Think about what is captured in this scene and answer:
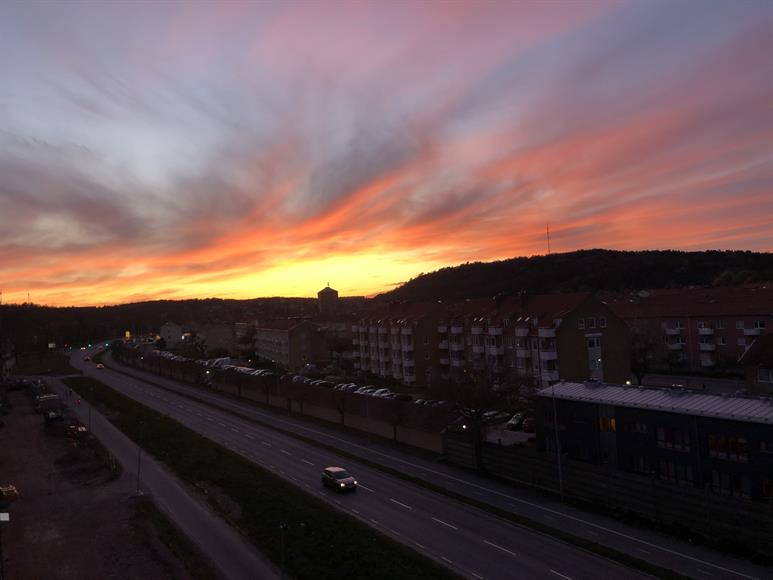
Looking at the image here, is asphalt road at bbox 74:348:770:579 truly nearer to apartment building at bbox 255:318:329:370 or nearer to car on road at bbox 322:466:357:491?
car on road at bbox 322:466:357:491

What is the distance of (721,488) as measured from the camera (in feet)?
91.5

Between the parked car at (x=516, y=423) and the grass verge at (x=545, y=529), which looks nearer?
the grass verge at (x=545, y=529)

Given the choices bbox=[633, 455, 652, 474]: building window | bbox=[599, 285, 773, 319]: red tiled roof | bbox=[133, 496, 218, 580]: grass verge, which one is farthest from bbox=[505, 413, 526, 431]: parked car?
bbox=[599, 285, 773, 319]: red tiled roof

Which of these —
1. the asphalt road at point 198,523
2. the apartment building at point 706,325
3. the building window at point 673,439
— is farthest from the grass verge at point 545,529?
the apartment building at point 706,325

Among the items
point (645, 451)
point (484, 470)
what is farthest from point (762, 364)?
point (484, 470)

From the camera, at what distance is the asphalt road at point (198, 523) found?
2361 centimetres

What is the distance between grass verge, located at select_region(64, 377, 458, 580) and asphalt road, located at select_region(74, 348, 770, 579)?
1361 mm

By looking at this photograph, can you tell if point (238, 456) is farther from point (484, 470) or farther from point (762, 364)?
point (762, 364)

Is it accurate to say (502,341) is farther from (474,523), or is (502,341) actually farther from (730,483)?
(474,523)

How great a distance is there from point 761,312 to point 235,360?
313 ft

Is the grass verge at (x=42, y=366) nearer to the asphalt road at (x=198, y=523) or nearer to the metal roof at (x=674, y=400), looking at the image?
the asphalt road at (x=198, y=523)

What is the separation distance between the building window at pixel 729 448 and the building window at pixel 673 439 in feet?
4.35

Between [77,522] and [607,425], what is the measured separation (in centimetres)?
3092

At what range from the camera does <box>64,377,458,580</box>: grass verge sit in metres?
22.8
